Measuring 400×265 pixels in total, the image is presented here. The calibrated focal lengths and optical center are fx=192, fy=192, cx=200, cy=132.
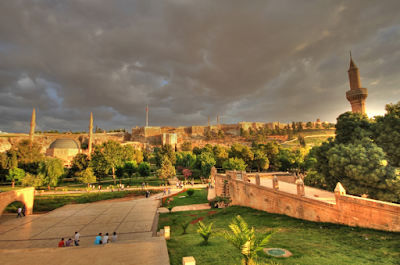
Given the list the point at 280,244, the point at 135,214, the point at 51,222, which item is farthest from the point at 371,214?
the point at 51,222

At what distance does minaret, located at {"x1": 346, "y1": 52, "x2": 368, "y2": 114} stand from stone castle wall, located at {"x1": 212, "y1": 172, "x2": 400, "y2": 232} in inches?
761

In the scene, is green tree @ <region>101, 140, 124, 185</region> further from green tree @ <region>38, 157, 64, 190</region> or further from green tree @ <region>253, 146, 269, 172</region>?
green tree @ <region>253, 146, 269, 172</region>

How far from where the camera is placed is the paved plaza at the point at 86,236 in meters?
7.09

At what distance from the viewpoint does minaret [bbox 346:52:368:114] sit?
24094 mm

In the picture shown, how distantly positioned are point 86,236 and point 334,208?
14.1 meters

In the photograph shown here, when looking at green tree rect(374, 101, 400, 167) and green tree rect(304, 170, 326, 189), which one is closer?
green tree rect(374, 101, 400, 167)

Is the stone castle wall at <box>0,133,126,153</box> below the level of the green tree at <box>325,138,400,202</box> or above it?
above

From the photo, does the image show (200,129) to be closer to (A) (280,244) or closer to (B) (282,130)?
(B) (282,130)

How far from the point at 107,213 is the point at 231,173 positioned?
1305 centimetres

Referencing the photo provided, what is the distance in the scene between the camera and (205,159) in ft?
122

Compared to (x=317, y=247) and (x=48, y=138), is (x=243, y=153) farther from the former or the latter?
(x=48, y=138)

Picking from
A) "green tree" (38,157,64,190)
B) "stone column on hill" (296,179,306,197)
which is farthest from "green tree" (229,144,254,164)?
"green tree" (38,157,64,190)

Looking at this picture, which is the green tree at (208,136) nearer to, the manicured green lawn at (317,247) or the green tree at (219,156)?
the green tree at (219,156)

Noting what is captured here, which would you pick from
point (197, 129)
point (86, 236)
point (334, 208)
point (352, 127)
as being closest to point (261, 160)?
point (352, 127)
